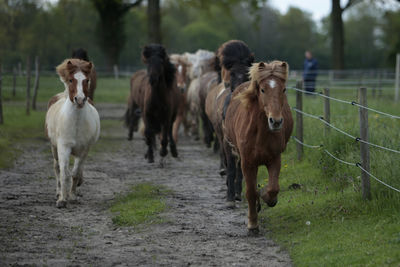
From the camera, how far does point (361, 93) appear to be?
6.91 m

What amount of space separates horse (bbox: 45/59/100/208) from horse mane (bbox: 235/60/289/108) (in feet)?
8.44

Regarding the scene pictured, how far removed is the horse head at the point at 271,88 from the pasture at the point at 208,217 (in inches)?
53.7

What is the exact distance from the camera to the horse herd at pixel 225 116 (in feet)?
20.7

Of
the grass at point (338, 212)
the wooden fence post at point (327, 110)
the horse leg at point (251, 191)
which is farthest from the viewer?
the wooden fence post at point (327, 110)

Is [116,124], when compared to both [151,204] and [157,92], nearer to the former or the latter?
[157,92]

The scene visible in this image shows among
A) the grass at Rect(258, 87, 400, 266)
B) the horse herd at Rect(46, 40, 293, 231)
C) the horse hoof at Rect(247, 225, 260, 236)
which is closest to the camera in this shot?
the grass at Rect(258, 87, 400, 266)

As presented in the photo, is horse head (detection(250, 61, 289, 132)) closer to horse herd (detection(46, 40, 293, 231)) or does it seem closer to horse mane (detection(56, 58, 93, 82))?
horse herd (detection(46, 40, 293, 231))

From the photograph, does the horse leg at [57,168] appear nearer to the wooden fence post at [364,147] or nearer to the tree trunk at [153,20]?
the wooden fence post at [364,147]

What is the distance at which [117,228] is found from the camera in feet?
23.3

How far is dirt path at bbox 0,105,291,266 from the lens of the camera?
5816 mm

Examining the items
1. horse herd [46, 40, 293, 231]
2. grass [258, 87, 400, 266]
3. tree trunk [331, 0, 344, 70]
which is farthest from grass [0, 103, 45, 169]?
tree trunk [331, 0, 344, 70]

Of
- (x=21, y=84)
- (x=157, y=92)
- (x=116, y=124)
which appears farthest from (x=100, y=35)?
(x=157, y=92)

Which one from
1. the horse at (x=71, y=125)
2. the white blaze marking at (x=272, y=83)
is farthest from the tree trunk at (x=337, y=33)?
the white blaze marking at (x=272, y=83)

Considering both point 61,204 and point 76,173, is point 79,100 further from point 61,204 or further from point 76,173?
point 61,204
